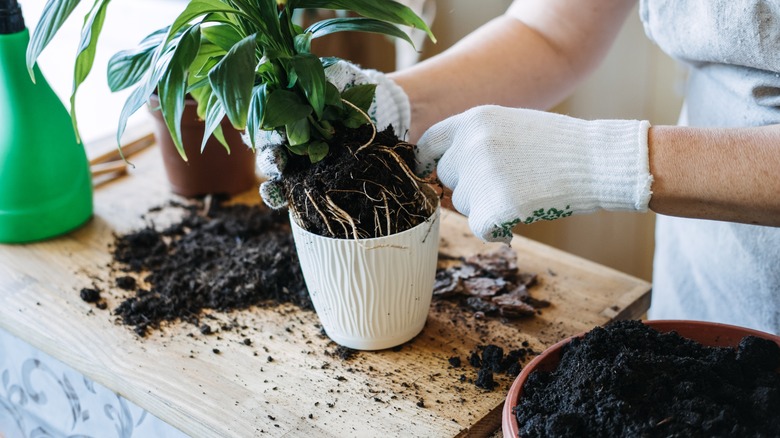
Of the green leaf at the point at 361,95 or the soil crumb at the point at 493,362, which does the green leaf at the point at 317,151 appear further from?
the soil crumb at the point at 493,362

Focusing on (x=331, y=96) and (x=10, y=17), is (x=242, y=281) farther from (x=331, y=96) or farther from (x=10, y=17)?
(x=10, y=17)

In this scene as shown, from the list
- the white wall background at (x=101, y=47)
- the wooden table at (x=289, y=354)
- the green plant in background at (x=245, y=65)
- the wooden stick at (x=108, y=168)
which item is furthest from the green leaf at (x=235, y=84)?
the white wall background at (x=101, y=47)

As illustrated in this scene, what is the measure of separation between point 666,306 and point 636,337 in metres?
0.51

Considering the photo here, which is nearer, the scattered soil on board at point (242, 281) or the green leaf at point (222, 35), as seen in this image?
the green leaf at point (222, 35)

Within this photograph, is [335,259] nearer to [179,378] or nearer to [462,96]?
[179,378]

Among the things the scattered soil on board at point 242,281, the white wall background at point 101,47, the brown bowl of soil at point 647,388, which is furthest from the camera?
the white wall background at point 101,47

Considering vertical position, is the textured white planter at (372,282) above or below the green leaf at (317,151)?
below

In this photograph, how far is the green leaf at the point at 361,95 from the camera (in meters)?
0.90

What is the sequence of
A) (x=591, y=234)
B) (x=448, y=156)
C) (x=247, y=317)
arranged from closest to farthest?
1. (x=448, y=156)
2. (x=247, y=317)
3. (x=591, y=234)

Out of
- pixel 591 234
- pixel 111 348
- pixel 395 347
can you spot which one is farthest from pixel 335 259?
pixel 591 234

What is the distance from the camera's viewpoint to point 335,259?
875mm

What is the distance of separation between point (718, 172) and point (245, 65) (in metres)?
0.49

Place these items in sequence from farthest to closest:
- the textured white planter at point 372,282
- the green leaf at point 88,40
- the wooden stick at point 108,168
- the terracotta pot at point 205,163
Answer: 1. the wooden stick at point 108,168
2. the terracotta pot at point 205,163
3. the textured white planter at point 372,282
4. the green leaf at point 88,40

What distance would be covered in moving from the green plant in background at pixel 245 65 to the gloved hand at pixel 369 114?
29mm
